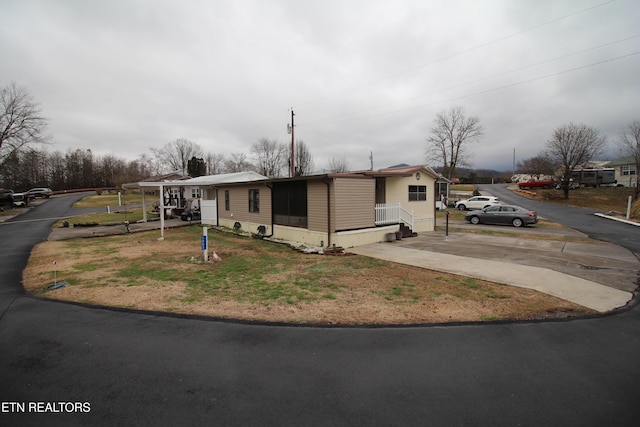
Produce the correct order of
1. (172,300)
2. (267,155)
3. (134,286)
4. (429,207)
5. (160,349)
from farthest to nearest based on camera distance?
(267,155)
(429,207)
(134,286)
(172,300)
(160,349)

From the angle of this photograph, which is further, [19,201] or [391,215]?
[19,201]

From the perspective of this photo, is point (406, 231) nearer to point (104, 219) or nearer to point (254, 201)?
point (254, 201)

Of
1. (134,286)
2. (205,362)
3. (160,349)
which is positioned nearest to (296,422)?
(205,362)

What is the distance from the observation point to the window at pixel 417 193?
56.2 feet

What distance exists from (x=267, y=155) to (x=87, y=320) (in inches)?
2208

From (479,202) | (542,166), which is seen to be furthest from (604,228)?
(542,166)

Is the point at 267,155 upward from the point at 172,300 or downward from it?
upward

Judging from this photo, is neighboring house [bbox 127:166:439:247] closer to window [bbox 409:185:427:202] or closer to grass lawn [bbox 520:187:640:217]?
window [bbox 409:185:427:202]

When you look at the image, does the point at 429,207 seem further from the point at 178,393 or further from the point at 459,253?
the point at 178,393

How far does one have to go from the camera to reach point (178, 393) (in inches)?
125

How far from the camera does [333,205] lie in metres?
12.2

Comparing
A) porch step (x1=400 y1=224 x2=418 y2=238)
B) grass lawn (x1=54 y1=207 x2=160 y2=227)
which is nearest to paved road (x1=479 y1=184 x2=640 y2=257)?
porch step (x1=400 y1=224 x2=418 y2=238)

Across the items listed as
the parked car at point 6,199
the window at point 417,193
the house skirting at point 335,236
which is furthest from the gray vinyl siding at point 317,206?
the parked car at point 6,199

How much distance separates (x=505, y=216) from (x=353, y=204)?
42.5 ft
